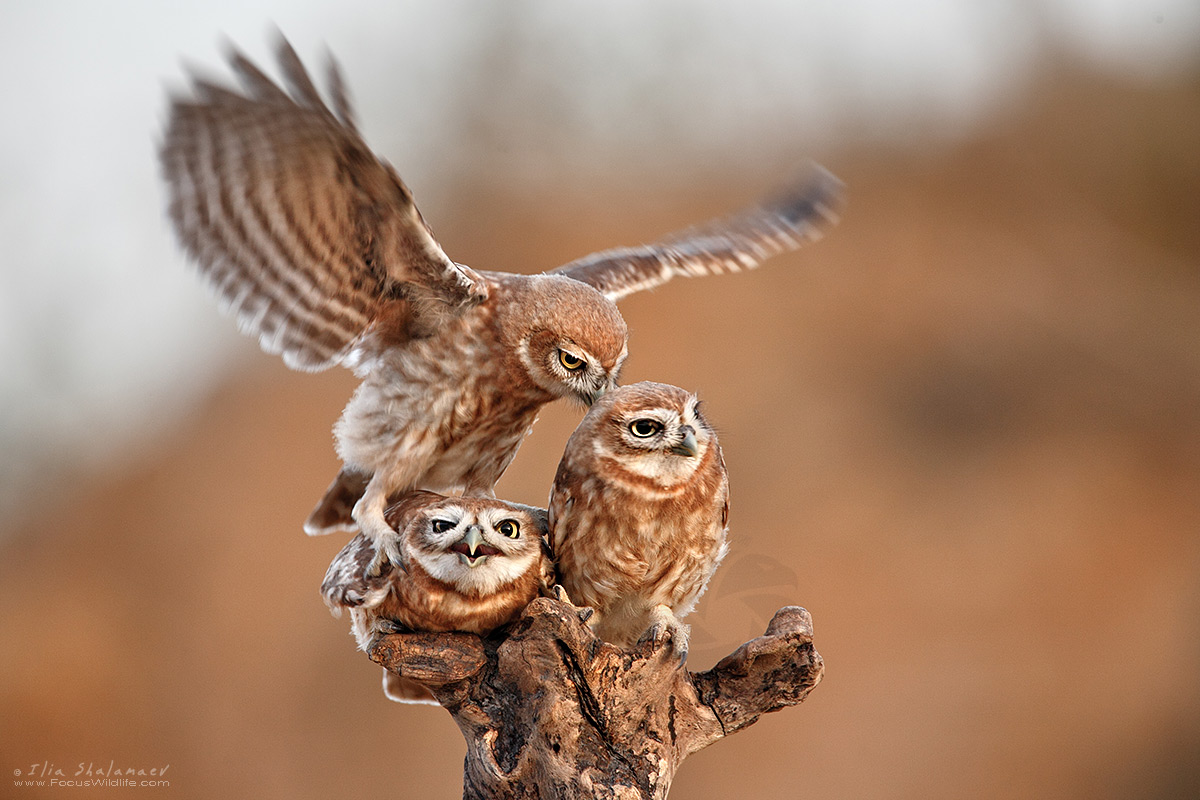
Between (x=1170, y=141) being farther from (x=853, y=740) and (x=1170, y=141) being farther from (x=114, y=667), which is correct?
(x=114, y=667)

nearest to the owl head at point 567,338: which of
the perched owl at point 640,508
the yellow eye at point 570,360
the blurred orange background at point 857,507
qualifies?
the yellow eye at point 570,360

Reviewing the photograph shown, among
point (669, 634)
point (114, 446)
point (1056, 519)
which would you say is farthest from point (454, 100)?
point (669, 634)

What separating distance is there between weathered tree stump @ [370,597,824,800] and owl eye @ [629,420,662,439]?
54 cm

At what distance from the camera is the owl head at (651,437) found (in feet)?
8.93

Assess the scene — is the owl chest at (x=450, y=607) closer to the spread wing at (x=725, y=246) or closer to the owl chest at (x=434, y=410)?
the owl chest at (x=434, y=410)

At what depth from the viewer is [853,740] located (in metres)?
7.64

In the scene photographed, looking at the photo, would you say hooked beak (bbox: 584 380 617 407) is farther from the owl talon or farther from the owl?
the owl talon

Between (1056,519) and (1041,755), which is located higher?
(1056,519)

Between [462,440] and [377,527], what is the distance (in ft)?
1.68

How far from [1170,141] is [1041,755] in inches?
254

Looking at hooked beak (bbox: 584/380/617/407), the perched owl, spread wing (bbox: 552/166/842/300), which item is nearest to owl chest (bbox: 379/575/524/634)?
the perched owl

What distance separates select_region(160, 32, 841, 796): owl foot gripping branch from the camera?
2.66 meters

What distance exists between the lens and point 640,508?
272cm

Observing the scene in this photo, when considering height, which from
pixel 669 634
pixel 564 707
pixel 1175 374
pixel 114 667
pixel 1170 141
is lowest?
pixel 114 667
